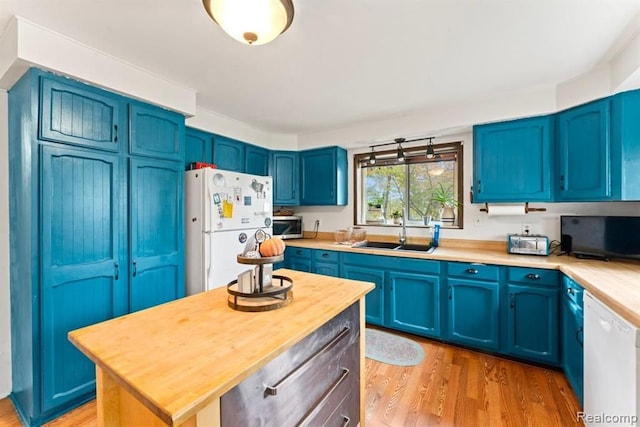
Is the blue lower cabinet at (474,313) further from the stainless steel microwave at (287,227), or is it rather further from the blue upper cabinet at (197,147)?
the blue upper cabinet at (197,147)

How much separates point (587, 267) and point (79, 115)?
141 inches

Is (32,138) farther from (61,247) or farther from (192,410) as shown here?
(192,410)

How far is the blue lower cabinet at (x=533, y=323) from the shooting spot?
210cm

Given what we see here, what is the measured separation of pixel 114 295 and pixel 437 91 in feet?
9.89

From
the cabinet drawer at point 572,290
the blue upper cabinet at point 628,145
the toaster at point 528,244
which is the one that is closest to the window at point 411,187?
the toaster at point 528,244

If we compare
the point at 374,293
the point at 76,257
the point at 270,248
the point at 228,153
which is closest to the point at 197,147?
the point at 228,153

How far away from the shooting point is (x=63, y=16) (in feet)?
4.89

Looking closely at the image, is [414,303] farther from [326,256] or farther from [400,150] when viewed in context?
[400,150]

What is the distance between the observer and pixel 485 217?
284 cm

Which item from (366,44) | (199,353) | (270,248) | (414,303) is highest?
(366,44)

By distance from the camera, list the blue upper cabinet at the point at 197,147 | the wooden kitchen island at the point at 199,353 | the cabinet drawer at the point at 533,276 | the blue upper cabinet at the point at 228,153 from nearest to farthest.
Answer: the wooden kitchen island at the point at 199,353, the cabinet drawer at the point at 533,276, the blue upper cabinet at the point at 197,147, the blue upper cabinet at the point at 228,153

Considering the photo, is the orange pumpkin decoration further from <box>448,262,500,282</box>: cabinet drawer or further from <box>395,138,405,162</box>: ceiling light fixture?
<box>395,138,405,162</box>: ceiling light fixture

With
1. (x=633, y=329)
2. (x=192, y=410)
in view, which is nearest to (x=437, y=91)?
(x=633, y=329)

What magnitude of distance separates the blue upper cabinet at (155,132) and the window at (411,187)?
7.22 feet
